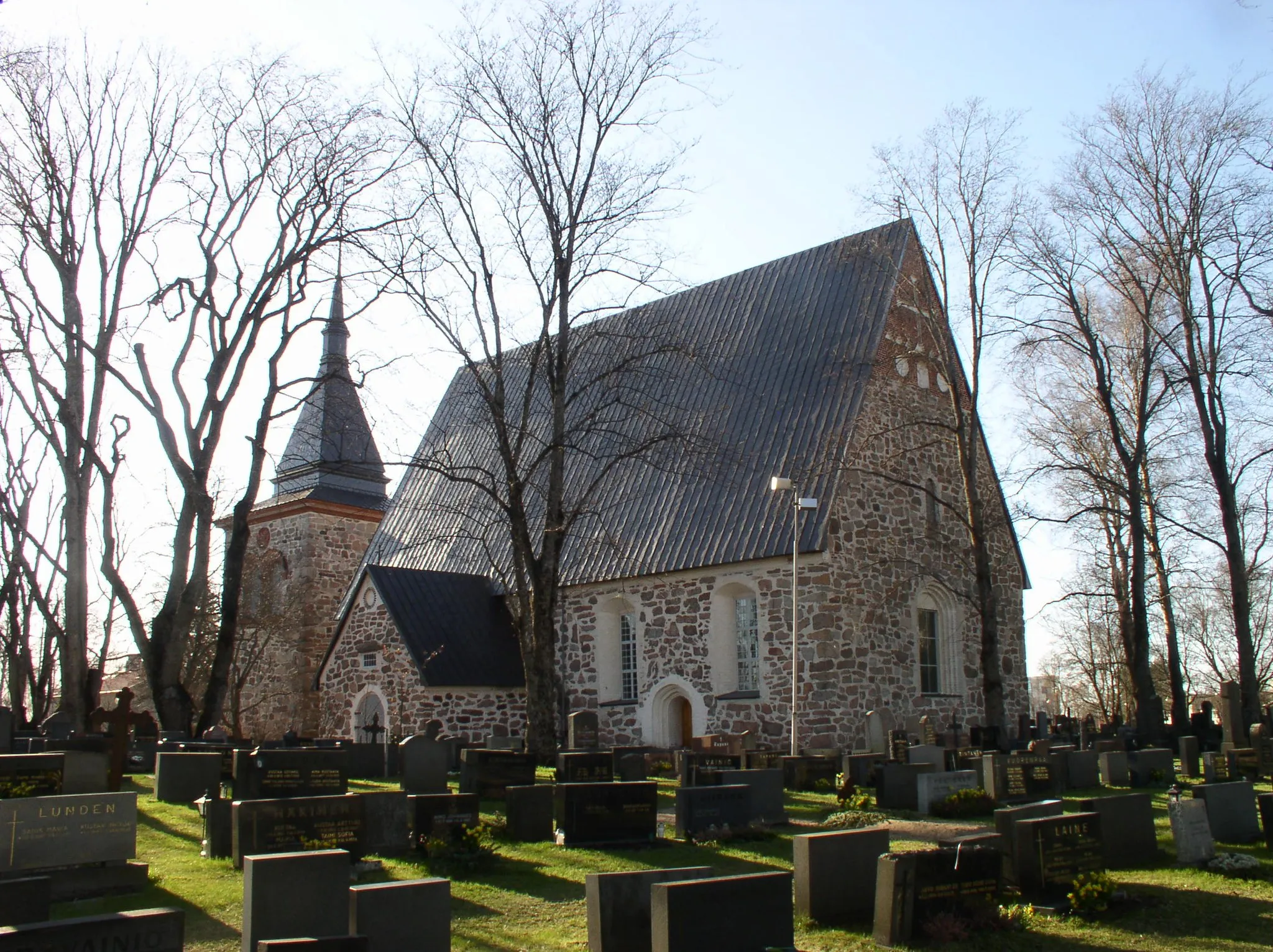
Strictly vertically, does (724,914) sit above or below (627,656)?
below

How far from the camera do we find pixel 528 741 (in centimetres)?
1627

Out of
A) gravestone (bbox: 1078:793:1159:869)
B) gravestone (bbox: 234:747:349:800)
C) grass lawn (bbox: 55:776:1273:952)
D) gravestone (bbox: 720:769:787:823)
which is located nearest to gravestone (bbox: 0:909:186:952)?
grass lawn (bbox: 55:776:1273:952)

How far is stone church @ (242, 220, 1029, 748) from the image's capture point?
18.4m

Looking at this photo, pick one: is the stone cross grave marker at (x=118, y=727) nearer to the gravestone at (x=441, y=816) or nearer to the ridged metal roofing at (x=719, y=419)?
the ridged metal roofing at (x=719, y=419)

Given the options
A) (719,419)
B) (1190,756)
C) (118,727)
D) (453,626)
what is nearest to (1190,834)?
(1190,756)

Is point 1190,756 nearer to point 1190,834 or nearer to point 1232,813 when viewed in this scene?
point 1232,813

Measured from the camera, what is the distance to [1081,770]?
1399 cm

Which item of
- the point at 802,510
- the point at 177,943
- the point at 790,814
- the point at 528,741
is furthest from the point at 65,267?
the point at 177,943

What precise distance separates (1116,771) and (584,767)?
22.1 feet

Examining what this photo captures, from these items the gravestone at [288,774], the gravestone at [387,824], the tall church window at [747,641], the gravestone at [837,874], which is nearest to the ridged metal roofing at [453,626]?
the tall church window at [747,641]

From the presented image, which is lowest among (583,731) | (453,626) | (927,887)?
(927,887)

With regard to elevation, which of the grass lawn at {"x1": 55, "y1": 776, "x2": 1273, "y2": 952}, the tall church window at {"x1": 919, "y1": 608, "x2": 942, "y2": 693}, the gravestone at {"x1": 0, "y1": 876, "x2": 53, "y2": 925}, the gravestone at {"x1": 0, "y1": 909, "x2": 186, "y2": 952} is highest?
the tall church window at {"x1": 919, "y1": 608, "x2": 942, "y2": 693}

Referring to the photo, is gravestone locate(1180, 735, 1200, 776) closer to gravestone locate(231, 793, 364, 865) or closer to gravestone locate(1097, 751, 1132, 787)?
gravestone locate(1097, 751, 1132, 787)

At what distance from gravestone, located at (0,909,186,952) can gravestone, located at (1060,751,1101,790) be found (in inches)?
452
